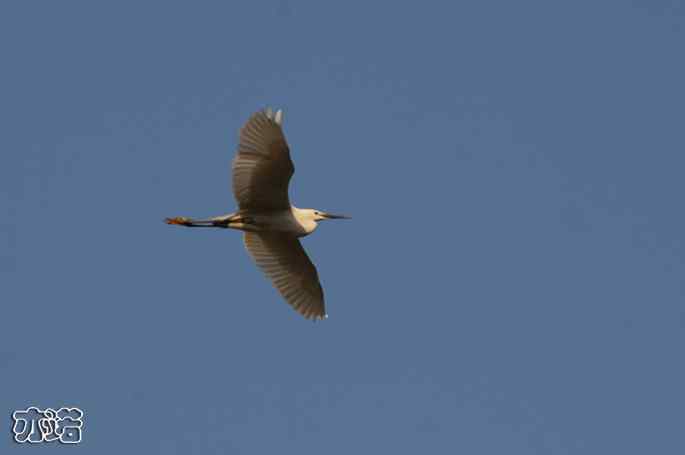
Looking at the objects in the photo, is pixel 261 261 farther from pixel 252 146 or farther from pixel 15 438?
pixel 15 438

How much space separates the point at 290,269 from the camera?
2152cm

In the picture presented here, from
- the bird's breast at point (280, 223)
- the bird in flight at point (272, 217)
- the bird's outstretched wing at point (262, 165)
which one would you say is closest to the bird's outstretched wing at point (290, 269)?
the bird in flight at point (272, 217)

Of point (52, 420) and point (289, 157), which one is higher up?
point (289, 157)

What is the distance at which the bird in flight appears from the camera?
63.2 ft

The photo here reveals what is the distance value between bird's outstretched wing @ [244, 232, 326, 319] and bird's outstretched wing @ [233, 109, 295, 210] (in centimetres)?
85

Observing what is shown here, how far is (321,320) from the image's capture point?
849 inches

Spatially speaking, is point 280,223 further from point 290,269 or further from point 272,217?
point 290,269

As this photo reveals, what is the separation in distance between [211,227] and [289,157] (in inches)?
81.4

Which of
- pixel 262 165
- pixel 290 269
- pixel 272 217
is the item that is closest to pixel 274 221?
pixel 272 217

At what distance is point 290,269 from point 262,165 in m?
2.48

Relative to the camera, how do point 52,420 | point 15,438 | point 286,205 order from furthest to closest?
point 286,205 → point 52,420 → point 15,438

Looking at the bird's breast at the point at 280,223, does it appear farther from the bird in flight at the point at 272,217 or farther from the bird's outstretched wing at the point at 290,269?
the bird's outstretched wing at the point at 290,269

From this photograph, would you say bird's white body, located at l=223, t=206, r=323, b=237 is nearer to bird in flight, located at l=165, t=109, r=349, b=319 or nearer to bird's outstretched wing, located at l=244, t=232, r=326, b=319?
bird in flight, located at l=165, t=109, r=349, b=319

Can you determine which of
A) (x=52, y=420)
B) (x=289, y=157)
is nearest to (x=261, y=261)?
(x=289, y=157)
